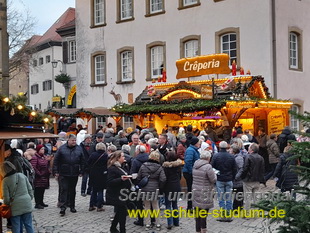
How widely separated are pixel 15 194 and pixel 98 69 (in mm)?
21887

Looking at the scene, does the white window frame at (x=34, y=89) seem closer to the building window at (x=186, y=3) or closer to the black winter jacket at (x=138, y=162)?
the building window at (x=186, y=3)

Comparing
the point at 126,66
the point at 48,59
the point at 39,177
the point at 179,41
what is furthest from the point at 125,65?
the point at 48,59

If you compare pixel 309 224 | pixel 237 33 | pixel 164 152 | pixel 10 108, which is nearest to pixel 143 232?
pixel 164 152

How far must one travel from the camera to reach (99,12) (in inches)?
1155

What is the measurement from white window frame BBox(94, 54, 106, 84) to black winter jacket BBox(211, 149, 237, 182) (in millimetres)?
19046

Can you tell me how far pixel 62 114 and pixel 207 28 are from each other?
8.19 metres

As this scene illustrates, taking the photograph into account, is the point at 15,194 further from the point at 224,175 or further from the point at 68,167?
the point at 224,175

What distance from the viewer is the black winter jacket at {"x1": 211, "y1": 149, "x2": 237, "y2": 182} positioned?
10477 mm

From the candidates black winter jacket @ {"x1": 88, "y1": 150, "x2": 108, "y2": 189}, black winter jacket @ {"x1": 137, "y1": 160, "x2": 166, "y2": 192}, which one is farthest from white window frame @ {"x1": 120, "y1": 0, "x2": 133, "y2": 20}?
black winter jacket @ {"x1": 137, "y1": 160, "x2": 166, "y2": 192}

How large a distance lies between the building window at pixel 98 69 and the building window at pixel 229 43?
323 inches

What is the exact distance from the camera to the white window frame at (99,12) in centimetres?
2912

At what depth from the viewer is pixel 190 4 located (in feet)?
80.3

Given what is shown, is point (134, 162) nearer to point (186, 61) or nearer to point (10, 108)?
point (10, 108)

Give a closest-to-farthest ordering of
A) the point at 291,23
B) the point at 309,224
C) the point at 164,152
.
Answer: the point at 309,224
the point at 164,152
the point at 291,23
